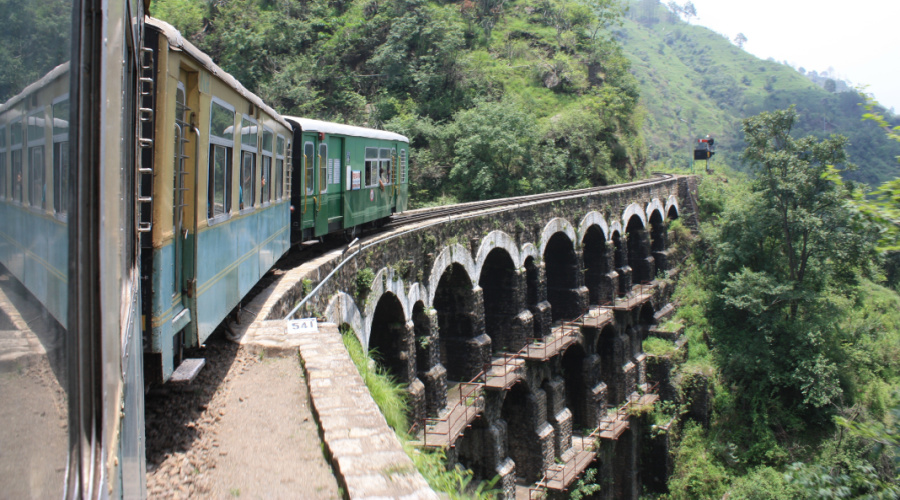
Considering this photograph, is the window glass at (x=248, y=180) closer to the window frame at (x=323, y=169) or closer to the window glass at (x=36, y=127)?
the window frame at (x=323, y=169)

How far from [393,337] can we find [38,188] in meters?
9.22

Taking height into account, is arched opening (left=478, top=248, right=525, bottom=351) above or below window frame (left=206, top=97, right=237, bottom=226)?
below

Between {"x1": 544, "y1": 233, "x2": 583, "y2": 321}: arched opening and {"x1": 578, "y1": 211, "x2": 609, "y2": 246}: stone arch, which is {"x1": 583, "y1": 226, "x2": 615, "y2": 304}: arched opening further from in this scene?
{"x1": 544, "y1": 233, "x2": 583, "y2": 321}: arched opening

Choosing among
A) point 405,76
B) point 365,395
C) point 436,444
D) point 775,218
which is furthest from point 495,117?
point 365,395

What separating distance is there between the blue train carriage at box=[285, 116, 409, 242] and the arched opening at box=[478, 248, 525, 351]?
310 centimetres

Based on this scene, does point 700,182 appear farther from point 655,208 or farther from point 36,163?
point 36,163

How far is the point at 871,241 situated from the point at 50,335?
22.1 meters

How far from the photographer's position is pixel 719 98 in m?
Answer: 102

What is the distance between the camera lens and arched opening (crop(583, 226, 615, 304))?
20766 mm

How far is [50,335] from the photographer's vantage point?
3.79 feet

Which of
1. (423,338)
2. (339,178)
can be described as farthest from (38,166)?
(423,338)

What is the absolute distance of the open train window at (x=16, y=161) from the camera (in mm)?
1194

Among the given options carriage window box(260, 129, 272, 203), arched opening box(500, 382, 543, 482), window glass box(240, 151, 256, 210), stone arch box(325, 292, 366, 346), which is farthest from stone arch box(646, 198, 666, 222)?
window glass box(240, 151, 256, 210)

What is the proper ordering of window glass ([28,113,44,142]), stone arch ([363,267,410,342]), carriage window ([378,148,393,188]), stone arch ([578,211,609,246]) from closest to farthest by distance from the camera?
1. window glass ([28,113,44,142])
2. stone arch ([363,267,410,342])
3. carriage window ([378,148,393,188])
4. stone arch ([578,211,609,246])
